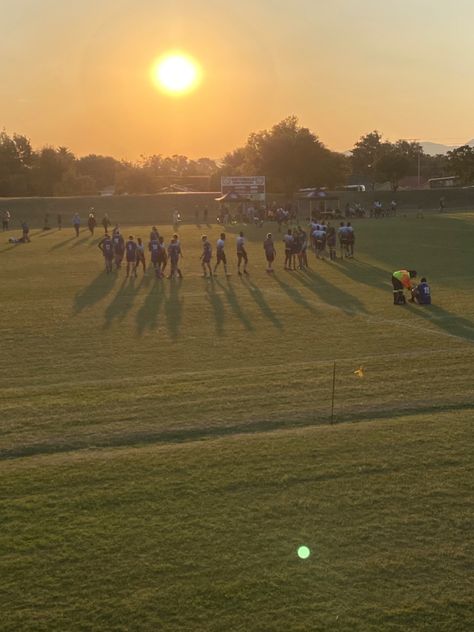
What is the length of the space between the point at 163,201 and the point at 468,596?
2739 inches

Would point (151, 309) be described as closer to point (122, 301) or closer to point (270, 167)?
point (122, 301)

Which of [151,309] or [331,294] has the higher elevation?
[331,294]

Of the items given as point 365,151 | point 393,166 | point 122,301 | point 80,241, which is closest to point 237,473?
point 122,301

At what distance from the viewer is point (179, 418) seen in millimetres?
10312

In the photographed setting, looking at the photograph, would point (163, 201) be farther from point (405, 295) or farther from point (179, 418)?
point (179, 418)

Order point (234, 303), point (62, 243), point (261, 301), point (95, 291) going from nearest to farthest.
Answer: point (234, 303)
point (261, 301)
point (95, 291)
point (62, 243)

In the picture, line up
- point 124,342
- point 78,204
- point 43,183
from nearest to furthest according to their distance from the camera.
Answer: point 124,342 → point 78,204 → point 43,183

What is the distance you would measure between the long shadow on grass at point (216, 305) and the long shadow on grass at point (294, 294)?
2.26m

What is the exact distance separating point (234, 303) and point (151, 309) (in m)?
2.48

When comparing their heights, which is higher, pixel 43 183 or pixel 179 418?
pixel 43 183

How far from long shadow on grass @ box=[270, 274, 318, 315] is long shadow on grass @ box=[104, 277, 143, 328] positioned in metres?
4.87

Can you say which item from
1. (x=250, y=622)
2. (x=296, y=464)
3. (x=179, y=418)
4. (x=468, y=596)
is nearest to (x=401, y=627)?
(x=468, y=596)

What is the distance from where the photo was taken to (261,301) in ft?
69.1

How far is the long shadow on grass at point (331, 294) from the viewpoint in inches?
771
